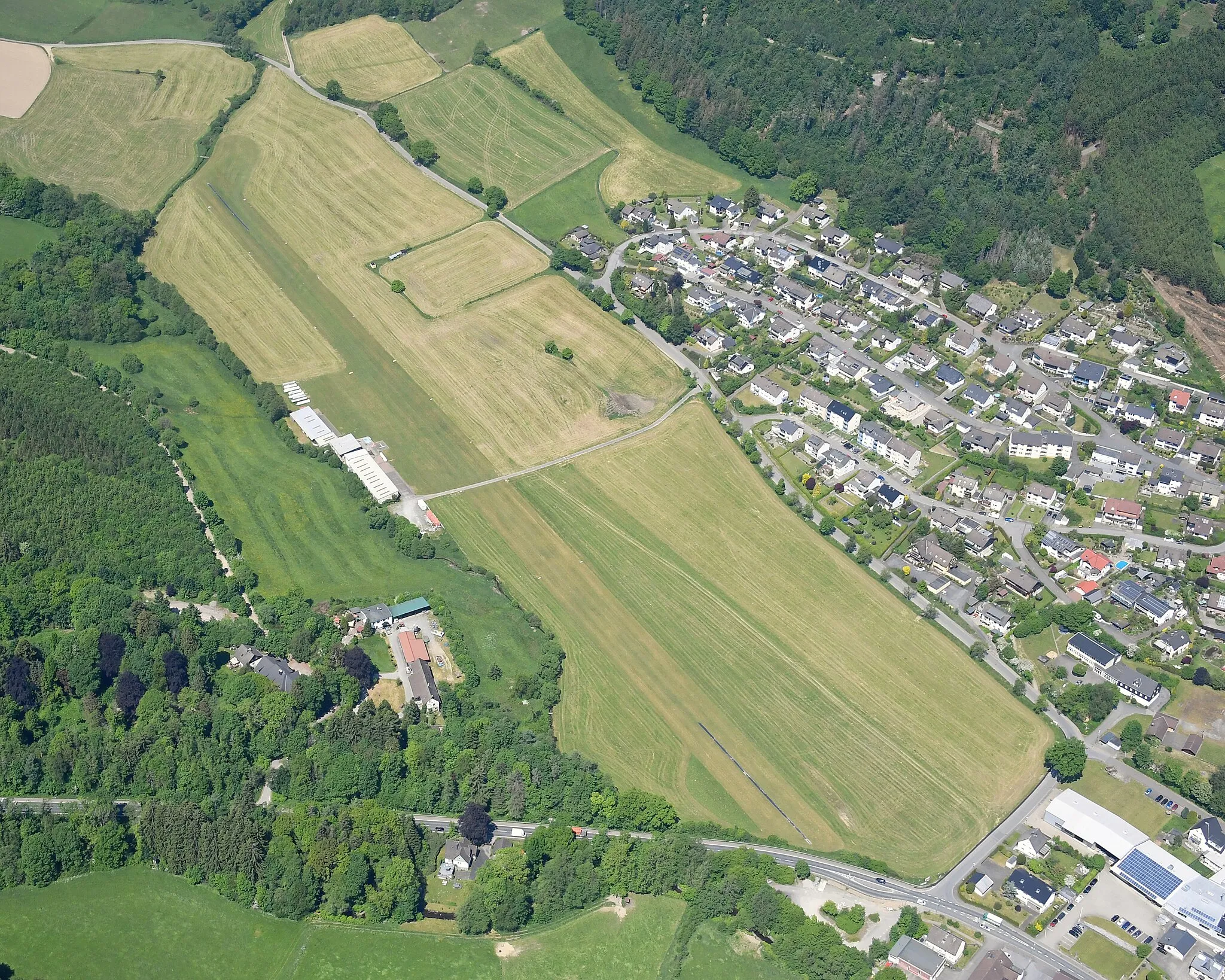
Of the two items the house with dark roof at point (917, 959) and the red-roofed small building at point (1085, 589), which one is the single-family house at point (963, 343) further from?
the house with dark roof at point (917, 959)

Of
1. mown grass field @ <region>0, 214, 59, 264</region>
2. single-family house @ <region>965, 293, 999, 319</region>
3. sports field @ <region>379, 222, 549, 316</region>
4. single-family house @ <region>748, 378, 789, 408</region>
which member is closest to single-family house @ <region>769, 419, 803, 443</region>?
single-family house @ <region>748, 378, 789, 408</region>

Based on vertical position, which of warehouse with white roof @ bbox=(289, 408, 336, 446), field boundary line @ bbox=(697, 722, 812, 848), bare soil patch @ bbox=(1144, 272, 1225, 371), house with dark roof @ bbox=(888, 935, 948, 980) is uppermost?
bare soil patch @ bbox=(1144, 272, 1225, 371)

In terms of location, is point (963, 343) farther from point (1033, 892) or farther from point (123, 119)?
point (123, 119)

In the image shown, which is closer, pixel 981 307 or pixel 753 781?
pixel 753 781

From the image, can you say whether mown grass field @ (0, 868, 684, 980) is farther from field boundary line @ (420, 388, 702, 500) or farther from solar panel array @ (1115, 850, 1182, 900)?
field boundary line @ (420, 388, 702, 500)

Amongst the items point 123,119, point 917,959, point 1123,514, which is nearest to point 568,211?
point 123,119

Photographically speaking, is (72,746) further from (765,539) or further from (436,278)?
(436,278)

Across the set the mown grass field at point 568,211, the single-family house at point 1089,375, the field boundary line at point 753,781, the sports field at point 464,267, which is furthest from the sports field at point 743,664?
the mown grass field at point 568,211
